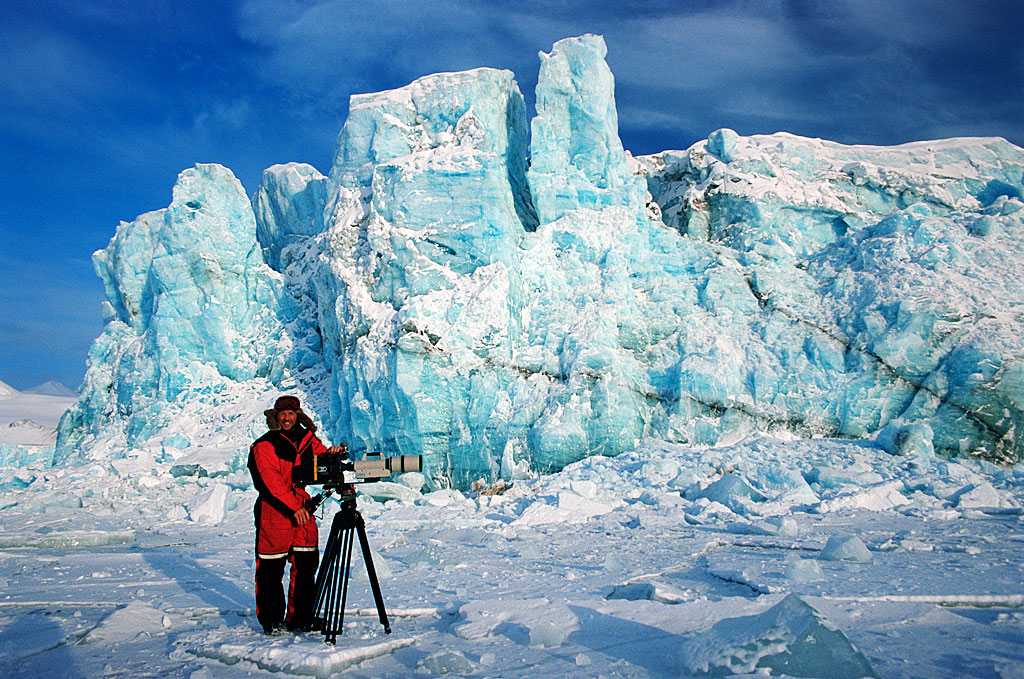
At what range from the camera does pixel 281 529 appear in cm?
297

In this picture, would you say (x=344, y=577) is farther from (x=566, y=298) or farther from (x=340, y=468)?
(x=566, y=298)

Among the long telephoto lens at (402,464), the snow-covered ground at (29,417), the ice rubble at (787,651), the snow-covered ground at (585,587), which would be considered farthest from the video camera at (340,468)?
the snow-covered ground at (29,417)

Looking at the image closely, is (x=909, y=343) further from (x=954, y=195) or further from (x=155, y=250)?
(x=155, y=250)

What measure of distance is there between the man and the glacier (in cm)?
951

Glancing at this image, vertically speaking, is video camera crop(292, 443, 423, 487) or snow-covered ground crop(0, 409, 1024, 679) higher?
video camera crop(292, 443, 423, 487)

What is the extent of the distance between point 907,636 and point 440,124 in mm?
14768

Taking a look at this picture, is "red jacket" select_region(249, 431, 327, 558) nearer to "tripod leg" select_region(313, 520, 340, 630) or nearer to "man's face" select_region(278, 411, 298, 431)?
"man's face" select_region(278, 411, 298, 431)

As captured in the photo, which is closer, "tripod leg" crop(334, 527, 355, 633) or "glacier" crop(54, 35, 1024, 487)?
"tripod leg" crop(334, 527, 355, 633)

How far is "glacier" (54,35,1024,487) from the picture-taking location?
12.3 metres

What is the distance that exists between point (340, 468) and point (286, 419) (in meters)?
0.41

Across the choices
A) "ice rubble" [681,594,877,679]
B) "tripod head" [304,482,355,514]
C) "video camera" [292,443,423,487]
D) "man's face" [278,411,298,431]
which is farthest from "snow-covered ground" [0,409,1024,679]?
"man's face" [278,411,298,431]

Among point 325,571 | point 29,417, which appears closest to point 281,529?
point 325,571

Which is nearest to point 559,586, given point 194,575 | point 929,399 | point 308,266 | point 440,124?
point 194,575

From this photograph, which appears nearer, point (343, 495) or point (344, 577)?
point (344, 577)
